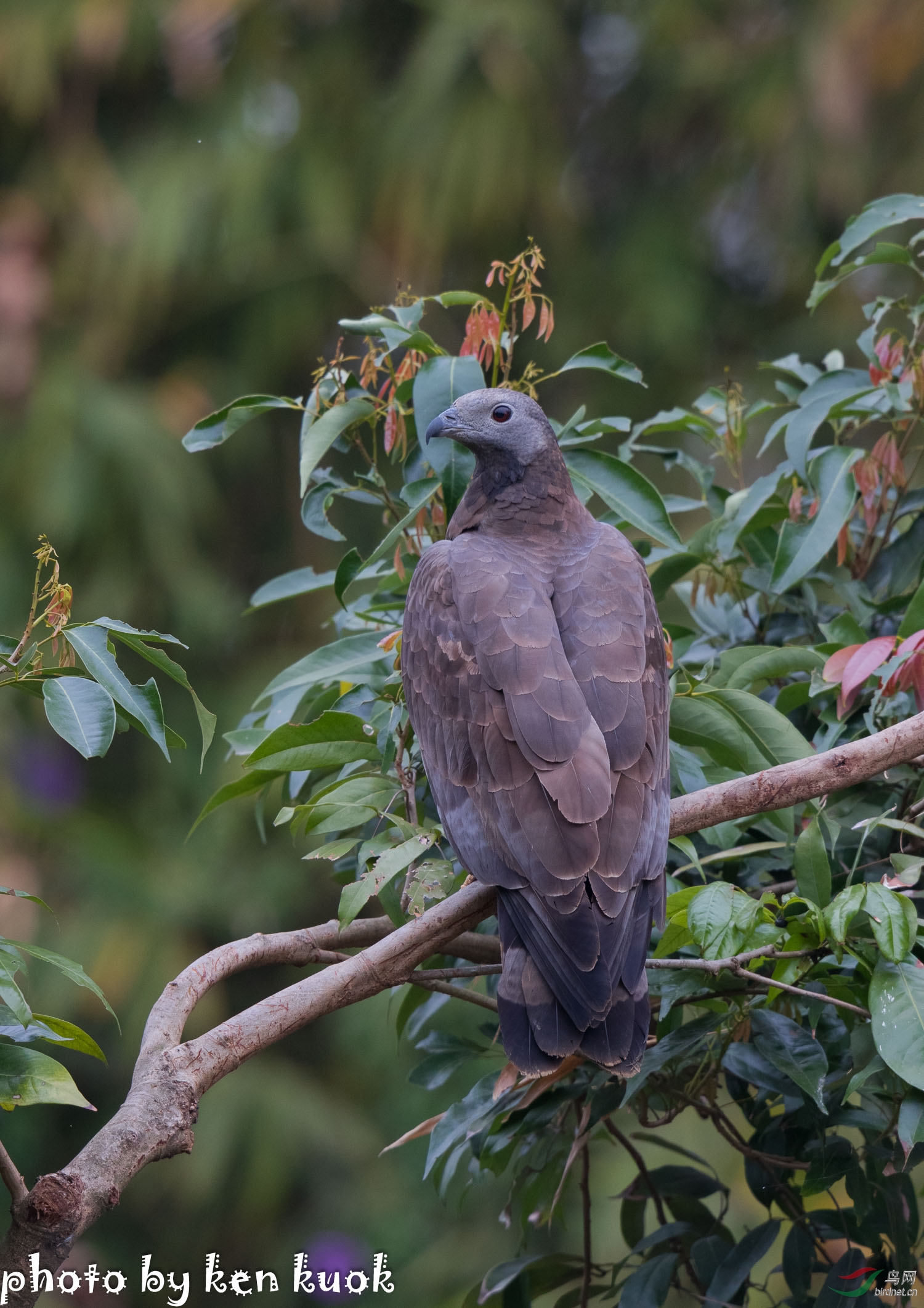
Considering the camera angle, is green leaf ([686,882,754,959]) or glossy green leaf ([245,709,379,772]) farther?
glossy green leaf ([245,709,379,772])

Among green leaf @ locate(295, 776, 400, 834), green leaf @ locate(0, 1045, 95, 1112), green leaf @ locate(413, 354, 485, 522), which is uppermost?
green leaf @ locate(413, 354, 485, 522)

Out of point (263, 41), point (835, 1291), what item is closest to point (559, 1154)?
point (835, 1291)

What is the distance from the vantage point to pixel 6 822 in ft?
14.6

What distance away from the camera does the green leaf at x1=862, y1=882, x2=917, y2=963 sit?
139cm

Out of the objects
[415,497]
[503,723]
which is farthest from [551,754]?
[415,497]

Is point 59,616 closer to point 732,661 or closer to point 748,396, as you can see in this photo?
point 732,661

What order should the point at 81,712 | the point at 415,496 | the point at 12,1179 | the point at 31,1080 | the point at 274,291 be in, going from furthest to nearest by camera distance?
the point at 274,291
the point at 415,496
the point at 81,712
the point at 31,1080
the point at 12,1179

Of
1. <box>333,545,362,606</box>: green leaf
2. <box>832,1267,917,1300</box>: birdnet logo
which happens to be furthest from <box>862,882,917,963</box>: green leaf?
<box>333,545,362,606</box>: green leaf

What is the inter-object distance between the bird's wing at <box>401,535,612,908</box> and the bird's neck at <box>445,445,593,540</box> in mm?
273

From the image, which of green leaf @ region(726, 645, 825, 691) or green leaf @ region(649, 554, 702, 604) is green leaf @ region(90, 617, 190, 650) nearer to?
green leaf @ region(726, 645, 825, 691)

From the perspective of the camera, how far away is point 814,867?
160 centimetres

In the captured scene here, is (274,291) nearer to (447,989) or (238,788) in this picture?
(238,788)

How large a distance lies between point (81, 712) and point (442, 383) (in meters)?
0.80

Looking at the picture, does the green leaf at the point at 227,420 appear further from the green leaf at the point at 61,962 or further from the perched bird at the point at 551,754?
the green leaf at the point at 61,962
